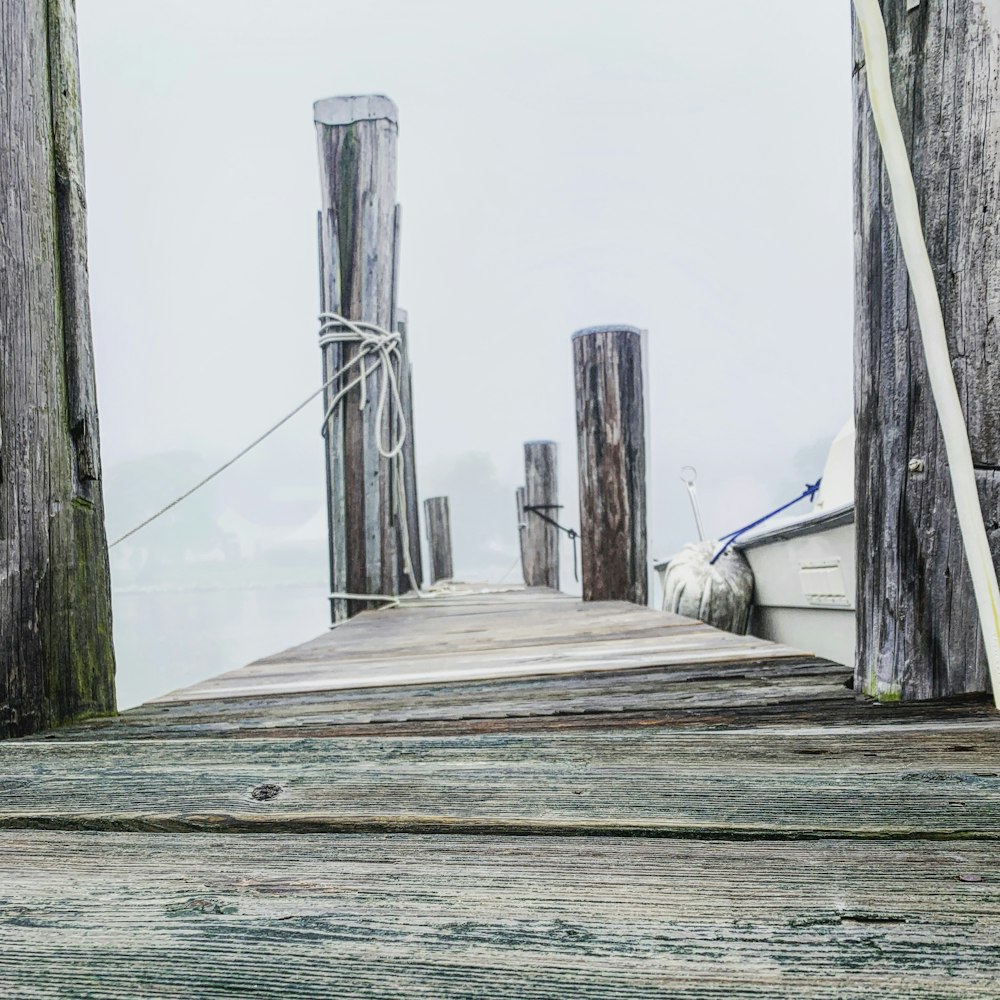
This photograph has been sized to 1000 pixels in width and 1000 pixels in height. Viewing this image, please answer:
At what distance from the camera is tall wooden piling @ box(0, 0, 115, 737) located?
1.20 meters

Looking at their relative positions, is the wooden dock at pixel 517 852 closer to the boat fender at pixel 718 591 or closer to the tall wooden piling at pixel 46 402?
the tall wooden piling at pixel 46 402

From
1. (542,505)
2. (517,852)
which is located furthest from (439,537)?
(517,852)

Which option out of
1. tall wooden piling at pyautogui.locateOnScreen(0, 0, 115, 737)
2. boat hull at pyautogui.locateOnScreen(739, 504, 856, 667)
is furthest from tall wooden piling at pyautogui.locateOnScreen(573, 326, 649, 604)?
tall wooden piling at pyautogui.locateOnScreen(0, 0, 115, 737)

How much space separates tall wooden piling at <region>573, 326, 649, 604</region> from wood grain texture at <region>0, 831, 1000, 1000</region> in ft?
9.92

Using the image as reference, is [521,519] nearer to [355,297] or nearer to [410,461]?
[410,461]

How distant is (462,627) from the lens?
2.92 metres

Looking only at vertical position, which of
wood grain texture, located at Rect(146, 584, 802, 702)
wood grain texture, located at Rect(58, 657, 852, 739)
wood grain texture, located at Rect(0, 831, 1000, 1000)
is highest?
wood grain texture, located at Rect(0, 831, 1000, 1000)

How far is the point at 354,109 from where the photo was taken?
3.54 m

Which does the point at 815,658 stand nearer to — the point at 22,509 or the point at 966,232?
the point at 966,232

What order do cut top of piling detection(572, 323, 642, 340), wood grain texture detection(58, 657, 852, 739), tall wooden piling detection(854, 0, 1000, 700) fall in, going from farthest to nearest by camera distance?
cut top of piling detection(572, 323, 642, 340), wood grain texture detection(58, 657, 852, 739), tall wooden piling detection(854, 0, 1000, 700)

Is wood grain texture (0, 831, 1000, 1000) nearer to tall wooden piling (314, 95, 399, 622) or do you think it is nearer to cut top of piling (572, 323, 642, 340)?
tall wooden piling (314, 95, 399, 622)

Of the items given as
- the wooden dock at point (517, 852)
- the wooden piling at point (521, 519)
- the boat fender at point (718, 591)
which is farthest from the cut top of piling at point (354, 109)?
the wooden piling at point (521, 519)

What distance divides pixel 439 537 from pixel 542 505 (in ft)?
9.96

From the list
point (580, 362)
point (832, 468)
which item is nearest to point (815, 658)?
point (580, 362)
